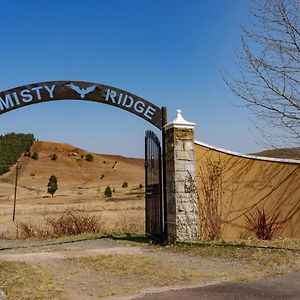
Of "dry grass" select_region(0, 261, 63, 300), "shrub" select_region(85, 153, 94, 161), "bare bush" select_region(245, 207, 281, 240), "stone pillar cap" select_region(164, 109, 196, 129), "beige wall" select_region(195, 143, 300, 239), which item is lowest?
"dry grass" select_region(0, 261, 63, 300)

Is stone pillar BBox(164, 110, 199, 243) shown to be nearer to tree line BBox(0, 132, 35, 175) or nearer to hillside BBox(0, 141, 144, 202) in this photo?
hillside BBox(0, 141, 144, 202)

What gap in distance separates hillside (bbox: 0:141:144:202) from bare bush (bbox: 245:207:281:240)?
36836mm

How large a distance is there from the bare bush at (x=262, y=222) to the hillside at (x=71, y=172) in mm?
36836

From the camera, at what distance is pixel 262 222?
11031mm

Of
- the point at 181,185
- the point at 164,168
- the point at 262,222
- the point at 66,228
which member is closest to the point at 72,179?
the point at 66,228

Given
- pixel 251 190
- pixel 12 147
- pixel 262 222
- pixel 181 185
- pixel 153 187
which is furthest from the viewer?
pixel 12 147

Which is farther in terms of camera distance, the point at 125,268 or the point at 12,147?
the point at 12,147

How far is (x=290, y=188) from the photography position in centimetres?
1116

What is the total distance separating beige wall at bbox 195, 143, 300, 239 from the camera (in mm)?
11062

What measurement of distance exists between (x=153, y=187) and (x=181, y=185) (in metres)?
1.19

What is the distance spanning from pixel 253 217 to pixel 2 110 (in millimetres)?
6739

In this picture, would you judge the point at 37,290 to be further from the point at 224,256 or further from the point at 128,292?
the point at 224,256

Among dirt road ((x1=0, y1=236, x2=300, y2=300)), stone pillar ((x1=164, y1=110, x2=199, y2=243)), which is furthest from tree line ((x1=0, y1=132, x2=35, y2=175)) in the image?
dirt road ((x1=0, y1=236, x2=300, y2=300))

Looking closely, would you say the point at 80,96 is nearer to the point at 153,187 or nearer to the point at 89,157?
the point at 153,187
